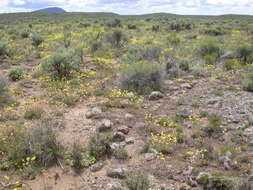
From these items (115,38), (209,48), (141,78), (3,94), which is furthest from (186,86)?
(115,38)

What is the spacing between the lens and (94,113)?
648 cm

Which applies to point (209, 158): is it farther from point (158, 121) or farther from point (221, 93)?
point (221, 93)

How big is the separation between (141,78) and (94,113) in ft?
8.30

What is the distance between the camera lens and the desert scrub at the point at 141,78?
27.2 feet

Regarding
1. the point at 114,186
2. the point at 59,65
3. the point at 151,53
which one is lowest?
the point at 114,186

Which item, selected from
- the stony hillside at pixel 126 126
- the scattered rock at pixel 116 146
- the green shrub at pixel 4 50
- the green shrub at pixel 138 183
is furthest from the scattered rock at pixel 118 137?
the green shrub at pixel 4 50

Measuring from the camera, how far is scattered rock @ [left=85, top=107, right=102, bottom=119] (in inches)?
251

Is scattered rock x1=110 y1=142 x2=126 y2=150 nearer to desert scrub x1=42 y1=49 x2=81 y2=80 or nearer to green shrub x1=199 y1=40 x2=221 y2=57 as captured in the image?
desert scrub x1=42 y1=49 x2=81 y2=80

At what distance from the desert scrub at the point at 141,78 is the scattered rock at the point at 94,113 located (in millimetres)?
1867

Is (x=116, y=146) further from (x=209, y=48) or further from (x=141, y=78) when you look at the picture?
(x=209, y=48)

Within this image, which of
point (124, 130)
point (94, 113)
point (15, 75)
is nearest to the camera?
point (124, 130)

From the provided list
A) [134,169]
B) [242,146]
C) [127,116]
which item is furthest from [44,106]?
[242,146]

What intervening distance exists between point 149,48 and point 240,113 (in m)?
6.52

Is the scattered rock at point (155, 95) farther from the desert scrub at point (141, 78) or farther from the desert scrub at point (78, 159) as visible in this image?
the desert scrub at point (78, 159)
